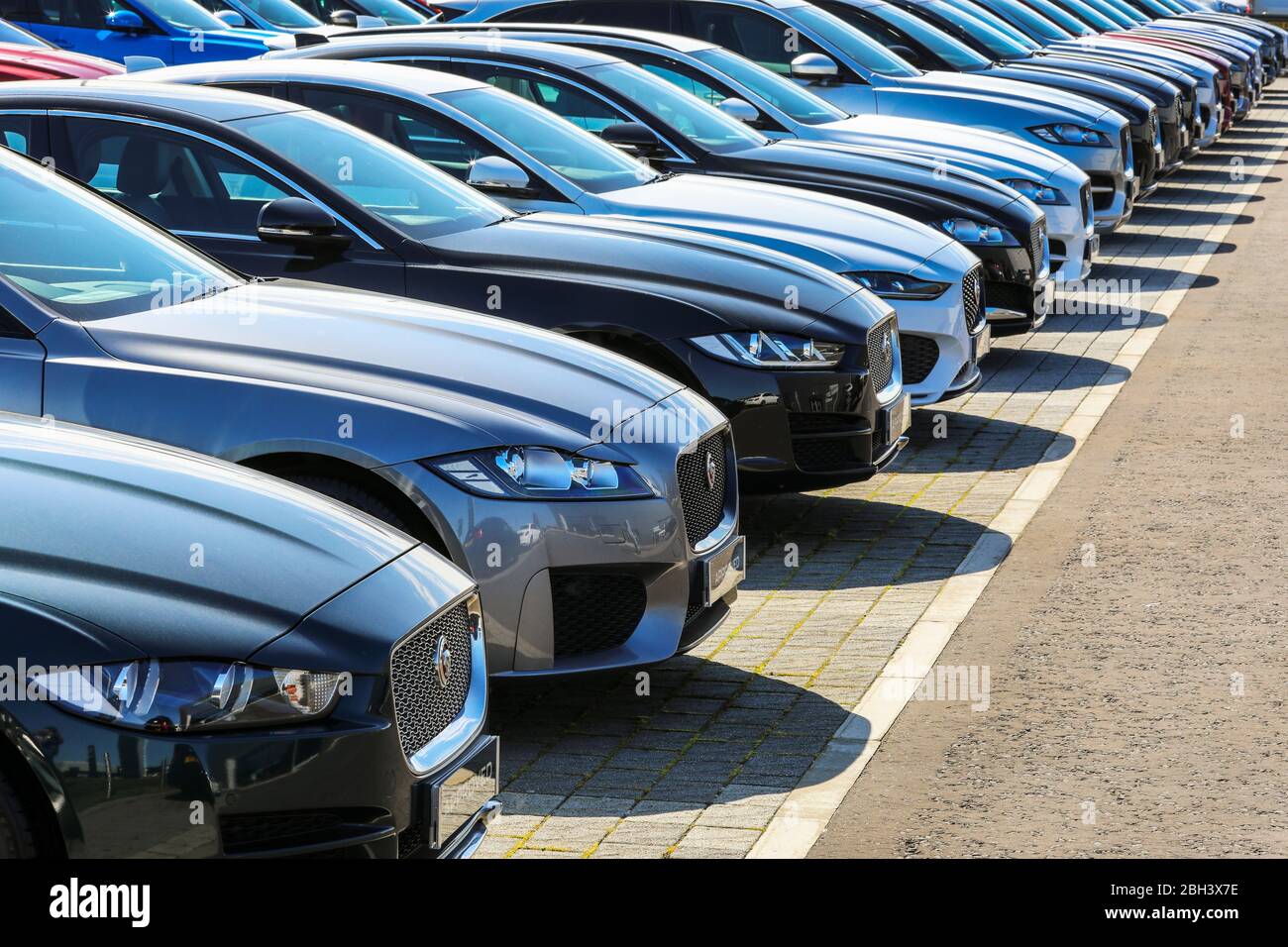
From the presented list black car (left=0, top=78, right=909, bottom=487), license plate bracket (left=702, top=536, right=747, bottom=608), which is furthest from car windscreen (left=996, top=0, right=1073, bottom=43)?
license plate bracket (left=702, top=536, right=747, bottom=608)

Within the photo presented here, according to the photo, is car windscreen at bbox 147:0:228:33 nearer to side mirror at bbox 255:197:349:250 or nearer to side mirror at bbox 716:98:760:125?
side mirror at bbox 716:98:760:125

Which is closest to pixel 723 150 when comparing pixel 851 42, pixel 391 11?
pixel 851 42

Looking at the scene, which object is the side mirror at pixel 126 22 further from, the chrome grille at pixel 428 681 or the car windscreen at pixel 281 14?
the chrome grille at pixel 428 681

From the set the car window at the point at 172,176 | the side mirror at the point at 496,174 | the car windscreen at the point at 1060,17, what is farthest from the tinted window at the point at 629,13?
the car windscreen at the point at 1060,17

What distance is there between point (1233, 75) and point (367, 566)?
2211cm

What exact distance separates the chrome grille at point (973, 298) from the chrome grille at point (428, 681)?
5.73 m

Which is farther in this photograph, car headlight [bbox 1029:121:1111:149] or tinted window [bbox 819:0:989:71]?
tinted window [bbox 819:0:989:71]

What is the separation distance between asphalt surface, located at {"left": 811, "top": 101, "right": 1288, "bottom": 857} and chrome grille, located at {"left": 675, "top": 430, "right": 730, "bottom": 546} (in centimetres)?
86

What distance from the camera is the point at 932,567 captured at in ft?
24.0

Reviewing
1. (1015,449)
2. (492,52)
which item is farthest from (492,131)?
(1015,449)

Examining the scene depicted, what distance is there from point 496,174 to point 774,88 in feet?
15.6

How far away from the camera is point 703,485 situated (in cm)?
566

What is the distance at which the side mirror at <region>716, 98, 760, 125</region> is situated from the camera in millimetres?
11336

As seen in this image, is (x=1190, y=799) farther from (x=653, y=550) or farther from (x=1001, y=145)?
(x=1001, y=145)
